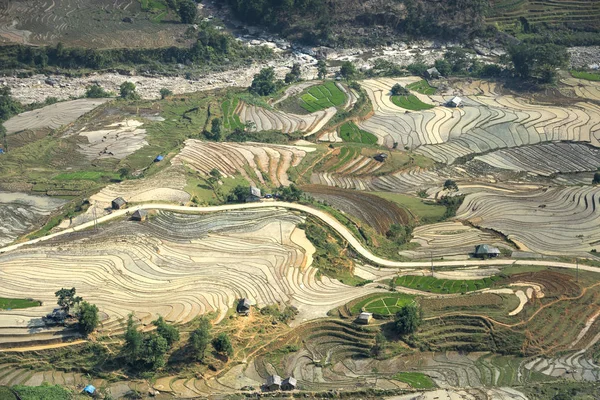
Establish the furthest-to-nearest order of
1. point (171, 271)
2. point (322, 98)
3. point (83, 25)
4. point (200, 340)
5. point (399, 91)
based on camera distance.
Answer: point (83, 25) → point (399, 91) → point (322, 98) → point (171, 271) → point (200, 340)

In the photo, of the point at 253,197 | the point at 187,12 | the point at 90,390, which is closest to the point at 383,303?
the point at 253,197

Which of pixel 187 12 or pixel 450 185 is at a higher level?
pixel 187 12

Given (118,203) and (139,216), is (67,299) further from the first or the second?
(118,203)

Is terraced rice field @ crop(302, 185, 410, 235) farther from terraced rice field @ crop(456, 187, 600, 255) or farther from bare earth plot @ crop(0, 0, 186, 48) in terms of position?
bare earth plot @ crop(0, 0, 186, 48)

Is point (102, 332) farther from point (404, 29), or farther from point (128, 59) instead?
point (404, 29)

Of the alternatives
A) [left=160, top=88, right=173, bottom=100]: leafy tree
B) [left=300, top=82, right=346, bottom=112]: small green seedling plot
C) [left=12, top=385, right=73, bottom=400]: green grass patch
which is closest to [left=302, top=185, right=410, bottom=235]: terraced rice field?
[left=300, top=82, right=346, bottom=112]: small green seedling plot

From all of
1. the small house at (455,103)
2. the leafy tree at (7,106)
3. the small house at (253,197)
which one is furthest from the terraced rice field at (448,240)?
the leafy tree at (7,106)
